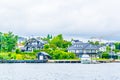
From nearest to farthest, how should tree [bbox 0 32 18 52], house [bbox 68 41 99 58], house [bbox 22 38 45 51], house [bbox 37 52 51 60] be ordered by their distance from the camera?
house [bbox 37 52 51 60] → tree [bbox 0 32 18 52] → house [bbox 68 41 99 58] → house [bbox 22 38 45 51]

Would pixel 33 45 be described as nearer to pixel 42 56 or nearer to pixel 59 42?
pixel 59 42

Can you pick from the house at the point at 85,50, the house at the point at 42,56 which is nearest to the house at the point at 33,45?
the house at the point at 85,50

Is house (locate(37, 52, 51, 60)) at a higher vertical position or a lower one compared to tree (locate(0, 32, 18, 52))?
lower

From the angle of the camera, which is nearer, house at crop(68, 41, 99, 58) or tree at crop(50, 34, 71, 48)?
house at crop(68, 41, 99, 58)

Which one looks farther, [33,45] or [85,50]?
[33,45]

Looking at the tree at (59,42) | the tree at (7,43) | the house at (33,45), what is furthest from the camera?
the tree at (59,42)

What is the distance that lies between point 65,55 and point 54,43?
2383cm

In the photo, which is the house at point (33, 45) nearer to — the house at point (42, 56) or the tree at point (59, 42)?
the tree at point (59, 42)

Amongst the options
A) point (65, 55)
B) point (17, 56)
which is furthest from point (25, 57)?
point (65, 55)
